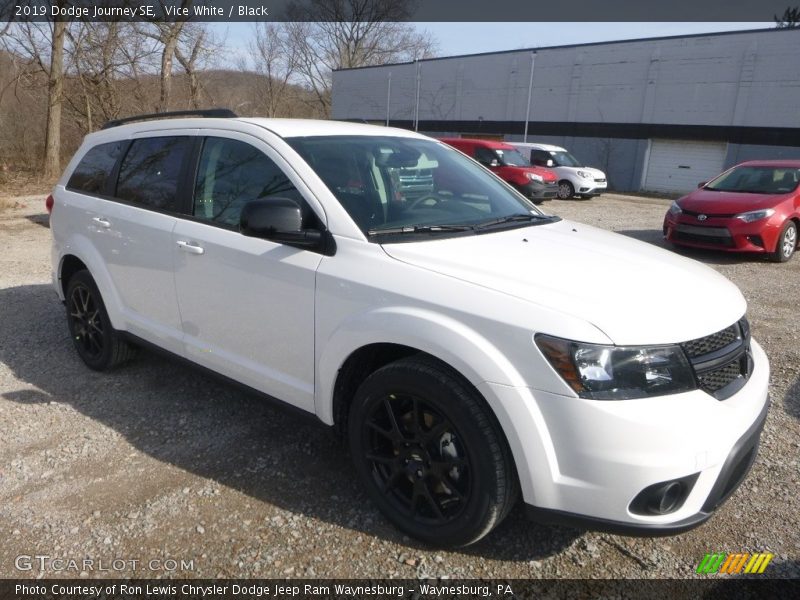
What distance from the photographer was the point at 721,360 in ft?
7.88

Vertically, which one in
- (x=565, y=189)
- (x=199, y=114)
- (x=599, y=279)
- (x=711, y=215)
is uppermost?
(x=199, y=114)

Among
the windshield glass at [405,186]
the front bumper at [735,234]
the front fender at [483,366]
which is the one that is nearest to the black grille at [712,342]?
the front fender at [483,366]

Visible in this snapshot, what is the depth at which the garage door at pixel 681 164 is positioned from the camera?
26.3 meters

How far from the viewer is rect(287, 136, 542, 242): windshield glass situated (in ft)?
9.81

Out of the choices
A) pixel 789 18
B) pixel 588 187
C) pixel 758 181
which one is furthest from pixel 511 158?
pixel 789 18

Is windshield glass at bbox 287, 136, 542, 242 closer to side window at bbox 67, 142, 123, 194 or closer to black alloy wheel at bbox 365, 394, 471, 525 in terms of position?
black alloy wheel at bbox 365, 394, 471, 525

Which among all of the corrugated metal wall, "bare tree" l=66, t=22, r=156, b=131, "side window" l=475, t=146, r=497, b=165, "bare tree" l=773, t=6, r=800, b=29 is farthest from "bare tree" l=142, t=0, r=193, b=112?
"bare tree" l=773, t=6, r=800, b=29

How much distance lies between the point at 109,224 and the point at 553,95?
101ft

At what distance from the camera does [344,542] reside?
2.70 metres

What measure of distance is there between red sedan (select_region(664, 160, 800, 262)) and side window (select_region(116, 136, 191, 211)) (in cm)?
812

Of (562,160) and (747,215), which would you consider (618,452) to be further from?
(562,160)

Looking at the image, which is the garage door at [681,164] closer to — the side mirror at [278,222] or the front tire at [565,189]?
the front tire at [565,189]
